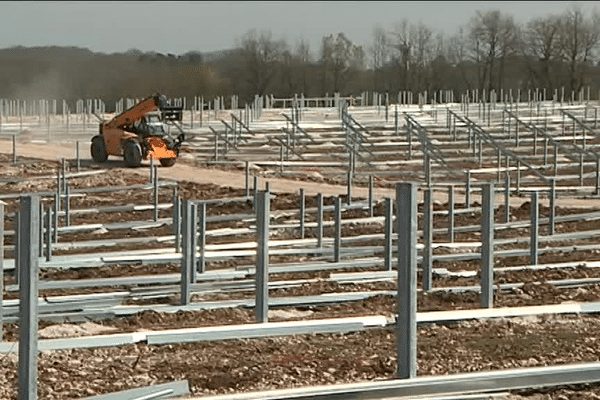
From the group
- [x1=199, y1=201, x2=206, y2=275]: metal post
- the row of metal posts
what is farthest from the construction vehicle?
the row of metal posts

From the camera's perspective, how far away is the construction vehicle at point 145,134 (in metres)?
29.6

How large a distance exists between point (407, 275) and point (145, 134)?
22680mm

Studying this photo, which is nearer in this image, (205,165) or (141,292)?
(141,292)

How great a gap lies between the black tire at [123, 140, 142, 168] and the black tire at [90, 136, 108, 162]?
5.36ft

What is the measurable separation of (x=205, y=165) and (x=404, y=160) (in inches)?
219

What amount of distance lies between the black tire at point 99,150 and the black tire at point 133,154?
163 cm

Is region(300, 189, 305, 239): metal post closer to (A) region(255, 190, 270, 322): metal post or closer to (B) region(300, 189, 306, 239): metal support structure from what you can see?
(B) region(300, 189, 306, 239): metal support structure

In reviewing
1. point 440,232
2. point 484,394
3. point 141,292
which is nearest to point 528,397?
point 484,394

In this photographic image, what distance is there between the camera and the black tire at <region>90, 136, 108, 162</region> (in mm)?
31141

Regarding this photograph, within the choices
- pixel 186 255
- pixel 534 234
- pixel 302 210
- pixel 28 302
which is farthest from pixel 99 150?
pixel 28 302

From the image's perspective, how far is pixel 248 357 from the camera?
27.0 ft

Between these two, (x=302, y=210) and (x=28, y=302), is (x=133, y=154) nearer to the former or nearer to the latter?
(x=302, y=210)

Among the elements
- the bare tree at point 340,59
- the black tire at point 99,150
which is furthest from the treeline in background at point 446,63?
the black tire at point 99,150

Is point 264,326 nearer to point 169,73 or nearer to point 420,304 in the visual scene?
point 420,304
